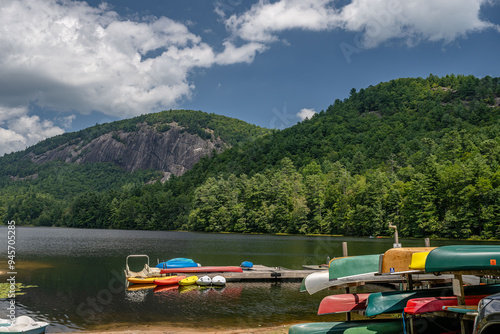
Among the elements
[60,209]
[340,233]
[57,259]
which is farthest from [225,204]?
[60,209]

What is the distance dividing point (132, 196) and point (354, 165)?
92.9 m

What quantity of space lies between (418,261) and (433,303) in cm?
116

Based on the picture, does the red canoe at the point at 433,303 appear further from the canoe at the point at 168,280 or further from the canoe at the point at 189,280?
the canoe at the point at 168,280

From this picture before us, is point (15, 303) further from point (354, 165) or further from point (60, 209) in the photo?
point (60, 209)

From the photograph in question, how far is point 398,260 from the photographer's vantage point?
40.8 ft

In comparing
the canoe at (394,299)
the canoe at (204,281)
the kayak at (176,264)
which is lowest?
the canoe at (204,281)

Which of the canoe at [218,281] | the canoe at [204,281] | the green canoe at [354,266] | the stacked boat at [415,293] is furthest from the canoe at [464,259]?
the canoe at [204,281]

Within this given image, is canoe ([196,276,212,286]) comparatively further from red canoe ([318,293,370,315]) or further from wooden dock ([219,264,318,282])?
red canoe ([318,293,370,315])

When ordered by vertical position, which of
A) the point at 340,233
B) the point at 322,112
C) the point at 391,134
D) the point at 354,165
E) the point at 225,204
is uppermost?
the point at 322,112

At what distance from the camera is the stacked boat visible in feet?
31.7

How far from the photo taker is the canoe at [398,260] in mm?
12250

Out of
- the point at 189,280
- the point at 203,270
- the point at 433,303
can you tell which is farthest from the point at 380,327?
the point at 203,270

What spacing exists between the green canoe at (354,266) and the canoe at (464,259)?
3831 millimetres

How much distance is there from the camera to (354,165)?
13162 cm
